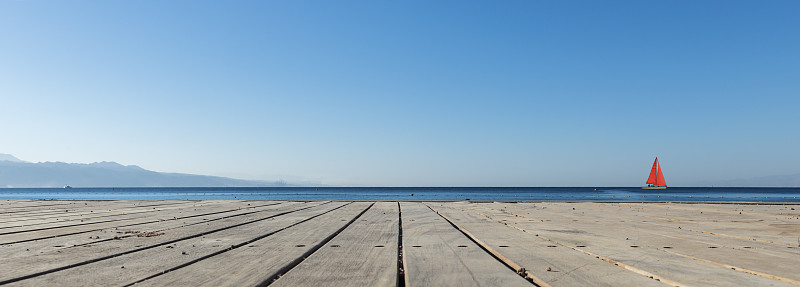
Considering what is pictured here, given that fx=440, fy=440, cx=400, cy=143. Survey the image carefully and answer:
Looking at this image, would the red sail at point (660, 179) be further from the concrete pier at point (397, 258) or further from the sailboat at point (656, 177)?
the concrete pier at point (397, 258)

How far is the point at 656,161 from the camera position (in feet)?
254

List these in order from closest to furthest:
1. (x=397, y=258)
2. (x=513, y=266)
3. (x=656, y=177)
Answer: (x=513, y=266) → (x=397, y=258) → (x=656, y=177)

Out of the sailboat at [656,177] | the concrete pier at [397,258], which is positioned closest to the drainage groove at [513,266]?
the concrete pier at [397,258]

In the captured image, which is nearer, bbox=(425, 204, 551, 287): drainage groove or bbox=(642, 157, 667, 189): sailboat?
bbox=(425, 204, 551, 287): drainage groove

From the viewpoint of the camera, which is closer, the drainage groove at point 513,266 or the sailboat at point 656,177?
the drainage groove at point 513,266

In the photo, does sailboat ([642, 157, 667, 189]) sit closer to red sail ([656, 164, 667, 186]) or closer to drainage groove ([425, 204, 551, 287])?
red sail ([656, 164, 667, 186])

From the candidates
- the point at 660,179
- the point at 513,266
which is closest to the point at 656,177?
the point at 660,179

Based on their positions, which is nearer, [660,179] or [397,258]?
[397,258]

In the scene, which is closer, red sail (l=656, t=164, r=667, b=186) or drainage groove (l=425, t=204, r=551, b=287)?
drainage groove (l=425, t=204, r=551, b=287)

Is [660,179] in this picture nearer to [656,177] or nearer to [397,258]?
[656,177]

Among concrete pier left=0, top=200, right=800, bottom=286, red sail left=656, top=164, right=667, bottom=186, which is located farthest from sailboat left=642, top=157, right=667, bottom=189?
concrete pier left=0, top=200, right=800, bottom=286

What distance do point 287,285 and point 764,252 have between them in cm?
356

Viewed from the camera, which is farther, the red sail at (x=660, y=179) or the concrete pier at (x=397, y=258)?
the red sail at (x=660, y=179)

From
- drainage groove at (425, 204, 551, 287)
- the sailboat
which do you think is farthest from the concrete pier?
the sailboat
